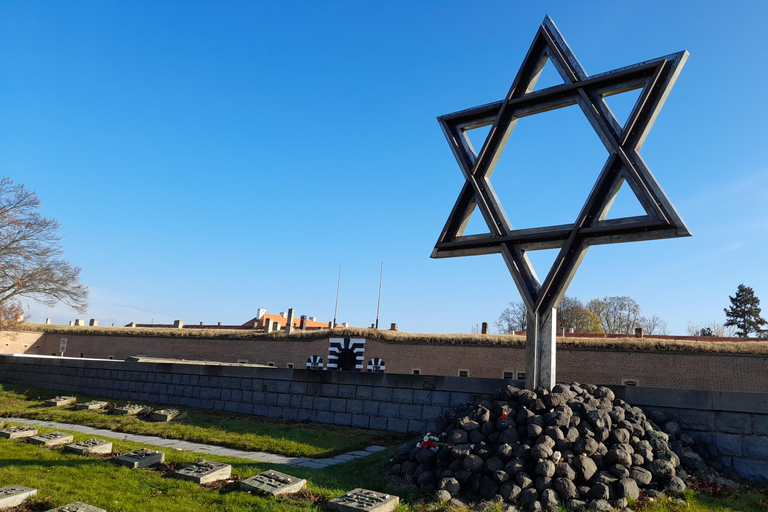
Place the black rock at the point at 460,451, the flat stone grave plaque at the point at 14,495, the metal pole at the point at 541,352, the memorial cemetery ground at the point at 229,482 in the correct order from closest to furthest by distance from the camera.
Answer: the flat stone grave plaque at the point at 14,495, the memorial cemetery ground at the point at 229,482, the black rock at the point at 460,451, the metal pole at the point at 541,352

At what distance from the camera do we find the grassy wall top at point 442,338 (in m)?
22.0

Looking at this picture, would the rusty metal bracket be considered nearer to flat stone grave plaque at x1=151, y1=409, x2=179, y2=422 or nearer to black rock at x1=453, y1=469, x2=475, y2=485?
black rock at x1=453, y1=469, x2=475, y2=485

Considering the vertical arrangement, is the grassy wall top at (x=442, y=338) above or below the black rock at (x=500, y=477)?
above

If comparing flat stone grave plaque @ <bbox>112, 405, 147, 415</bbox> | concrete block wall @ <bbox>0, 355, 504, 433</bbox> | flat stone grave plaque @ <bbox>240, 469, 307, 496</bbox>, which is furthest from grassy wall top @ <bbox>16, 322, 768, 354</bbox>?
flat stone grave plaque @ <bbox>240, 469, 307, 496</bbox>

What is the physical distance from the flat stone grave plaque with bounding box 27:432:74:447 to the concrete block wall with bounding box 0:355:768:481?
3.41 m

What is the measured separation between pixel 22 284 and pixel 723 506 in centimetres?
2792

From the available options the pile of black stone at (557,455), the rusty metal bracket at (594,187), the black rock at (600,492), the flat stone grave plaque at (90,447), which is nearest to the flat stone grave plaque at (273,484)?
the pile of black stone at (557,455)

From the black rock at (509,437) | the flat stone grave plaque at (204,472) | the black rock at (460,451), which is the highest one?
the black rock at (509,437)

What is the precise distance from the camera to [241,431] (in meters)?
8.30

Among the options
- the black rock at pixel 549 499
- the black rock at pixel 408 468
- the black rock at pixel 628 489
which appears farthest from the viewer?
the black rock at pixel 408 468

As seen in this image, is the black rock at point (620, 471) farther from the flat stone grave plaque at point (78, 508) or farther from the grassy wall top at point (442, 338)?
the grassy wall top at point (442, 338)

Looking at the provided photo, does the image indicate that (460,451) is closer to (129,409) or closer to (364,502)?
(364,502)

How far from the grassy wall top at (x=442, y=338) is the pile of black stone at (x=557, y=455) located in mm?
19171

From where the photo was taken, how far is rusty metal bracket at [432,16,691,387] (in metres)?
6.44
